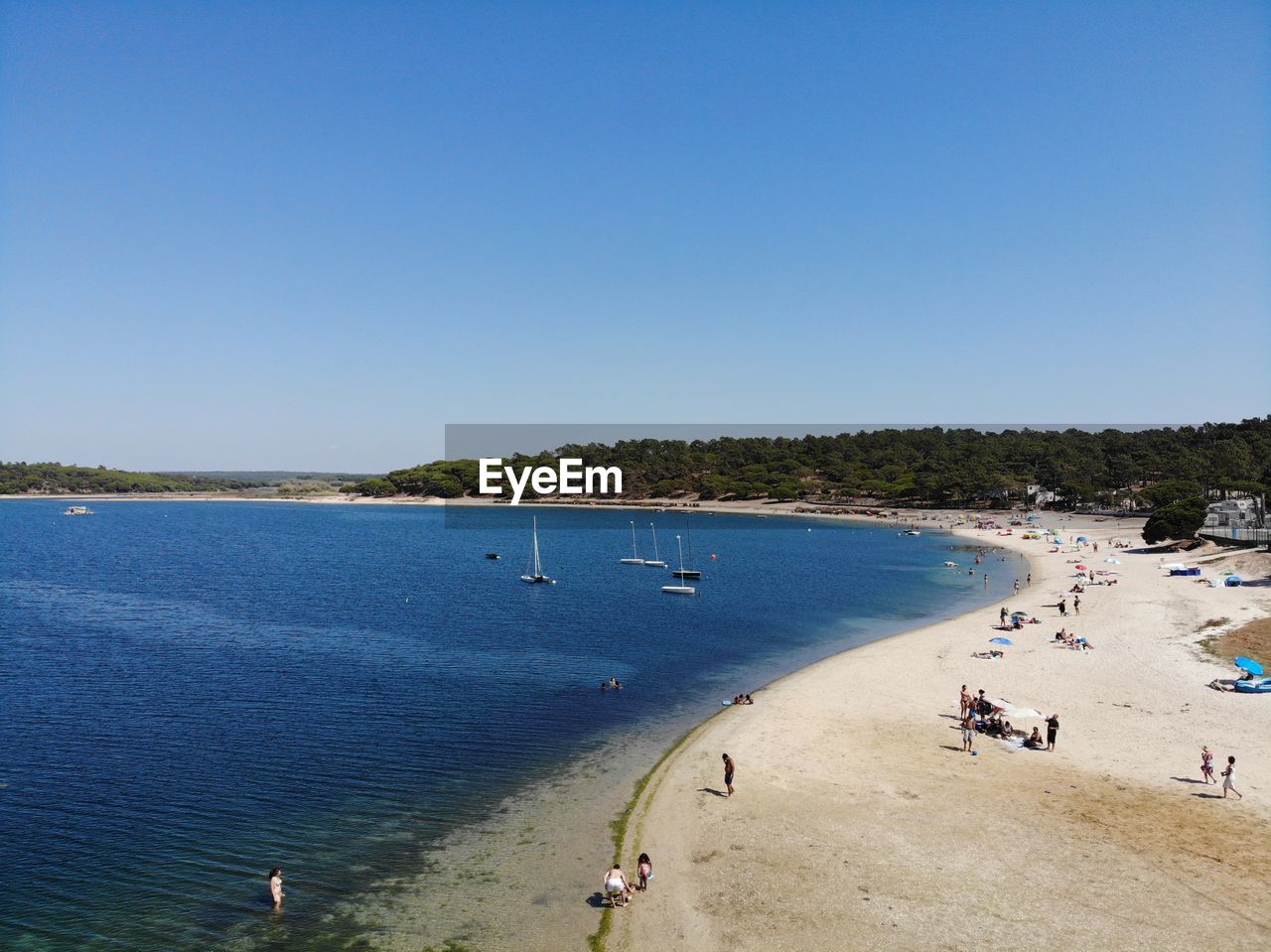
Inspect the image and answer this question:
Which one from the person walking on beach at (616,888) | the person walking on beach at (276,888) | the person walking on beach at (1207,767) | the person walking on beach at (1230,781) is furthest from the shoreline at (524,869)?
the person walking on beach at (1230,781)

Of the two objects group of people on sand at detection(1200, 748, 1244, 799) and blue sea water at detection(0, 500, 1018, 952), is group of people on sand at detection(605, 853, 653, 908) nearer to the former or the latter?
blue sea water at detection(0, 500, 1018, 952)

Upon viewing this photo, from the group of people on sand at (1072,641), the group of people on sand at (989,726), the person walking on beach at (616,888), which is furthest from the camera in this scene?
the group of people on sand at (1072,641)

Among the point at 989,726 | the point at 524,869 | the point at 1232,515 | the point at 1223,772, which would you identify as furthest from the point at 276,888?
the point at 1232,515

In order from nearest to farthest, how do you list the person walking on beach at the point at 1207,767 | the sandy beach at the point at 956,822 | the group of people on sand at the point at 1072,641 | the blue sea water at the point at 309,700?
1. the sandy beach at the point at 956,822
2. the blue sea water at the point at 309,700
3. the person walking on beach at the point at 1207,767
4. the group of people on sand at the point at 1072,641

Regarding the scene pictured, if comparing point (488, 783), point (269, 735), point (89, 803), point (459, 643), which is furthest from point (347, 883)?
point (459, 643)

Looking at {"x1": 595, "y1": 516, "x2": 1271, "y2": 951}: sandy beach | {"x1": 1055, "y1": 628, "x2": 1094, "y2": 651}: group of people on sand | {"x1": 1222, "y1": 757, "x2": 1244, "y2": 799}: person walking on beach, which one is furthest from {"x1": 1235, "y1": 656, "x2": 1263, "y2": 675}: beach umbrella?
{"x1": 1222, "y1": 757, "x2": 1244, "y2": 799}: person walking on beach

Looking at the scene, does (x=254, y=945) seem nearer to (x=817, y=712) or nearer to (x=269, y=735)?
(x=269, y=735)

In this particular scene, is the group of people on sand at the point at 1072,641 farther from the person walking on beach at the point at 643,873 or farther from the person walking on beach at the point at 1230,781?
the person walking on beach at the point at 643,873
